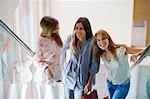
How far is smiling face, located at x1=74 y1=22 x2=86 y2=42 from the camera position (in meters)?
0.81

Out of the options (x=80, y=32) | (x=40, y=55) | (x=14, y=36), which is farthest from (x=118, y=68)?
(x=14, y=36)

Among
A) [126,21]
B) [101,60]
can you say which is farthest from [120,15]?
[101,60]

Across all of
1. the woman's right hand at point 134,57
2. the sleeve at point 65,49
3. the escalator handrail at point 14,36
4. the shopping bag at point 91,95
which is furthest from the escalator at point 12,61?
the woman's right hand at point 134,57

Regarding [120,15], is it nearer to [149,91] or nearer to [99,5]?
[99,5]

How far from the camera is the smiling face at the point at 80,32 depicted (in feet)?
2.66

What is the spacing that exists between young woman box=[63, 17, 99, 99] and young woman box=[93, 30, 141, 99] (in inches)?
1.1

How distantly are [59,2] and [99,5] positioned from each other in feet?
0.46

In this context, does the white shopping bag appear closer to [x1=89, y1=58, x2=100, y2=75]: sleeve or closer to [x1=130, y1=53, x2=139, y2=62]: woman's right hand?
[x1=89, y1=58, x2=100, y2=75]: sleeve

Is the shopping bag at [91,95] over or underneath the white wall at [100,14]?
underneath

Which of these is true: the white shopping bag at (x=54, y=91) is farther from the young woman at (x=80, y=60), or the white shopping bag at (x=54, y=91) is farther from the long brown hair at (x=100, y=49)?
the long brown hair at (x=100, y=49)

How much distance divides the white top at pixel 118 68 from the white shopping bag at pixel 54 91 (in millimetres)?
181

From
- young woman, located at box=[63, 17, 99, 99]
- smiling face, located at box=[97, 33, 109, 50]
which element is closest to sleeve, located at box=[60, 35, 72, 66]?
young woman, located at box=[63, 17, 99, 99]

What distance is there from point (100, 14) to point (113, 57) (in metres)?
0.15

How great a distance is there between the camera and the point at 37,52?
0.87m
